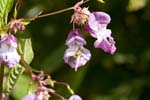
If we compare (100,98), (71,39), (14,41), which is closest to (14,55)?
(14,41)

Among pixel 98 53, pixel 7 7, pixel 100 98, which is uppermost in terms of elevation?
pixel 7 7

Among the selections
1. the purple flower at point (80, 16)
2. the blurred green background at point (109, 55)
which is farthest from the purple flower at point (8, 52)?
the blurred green background at point (109, 55)

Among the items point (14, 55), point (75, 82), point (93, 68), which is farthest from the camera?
point (93, 68)

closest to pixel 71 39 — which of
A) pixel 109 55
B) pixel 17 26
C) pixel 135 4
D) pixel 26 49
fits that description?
pixel 17 26

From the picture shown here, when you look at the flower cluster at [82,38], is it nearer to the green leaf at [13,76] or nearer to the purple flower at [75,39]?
the purple flower at [75,39]

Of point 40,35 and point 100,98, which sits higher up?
point 40,35

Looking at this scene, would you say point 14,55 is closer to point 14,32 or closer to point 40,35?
point 14,32
